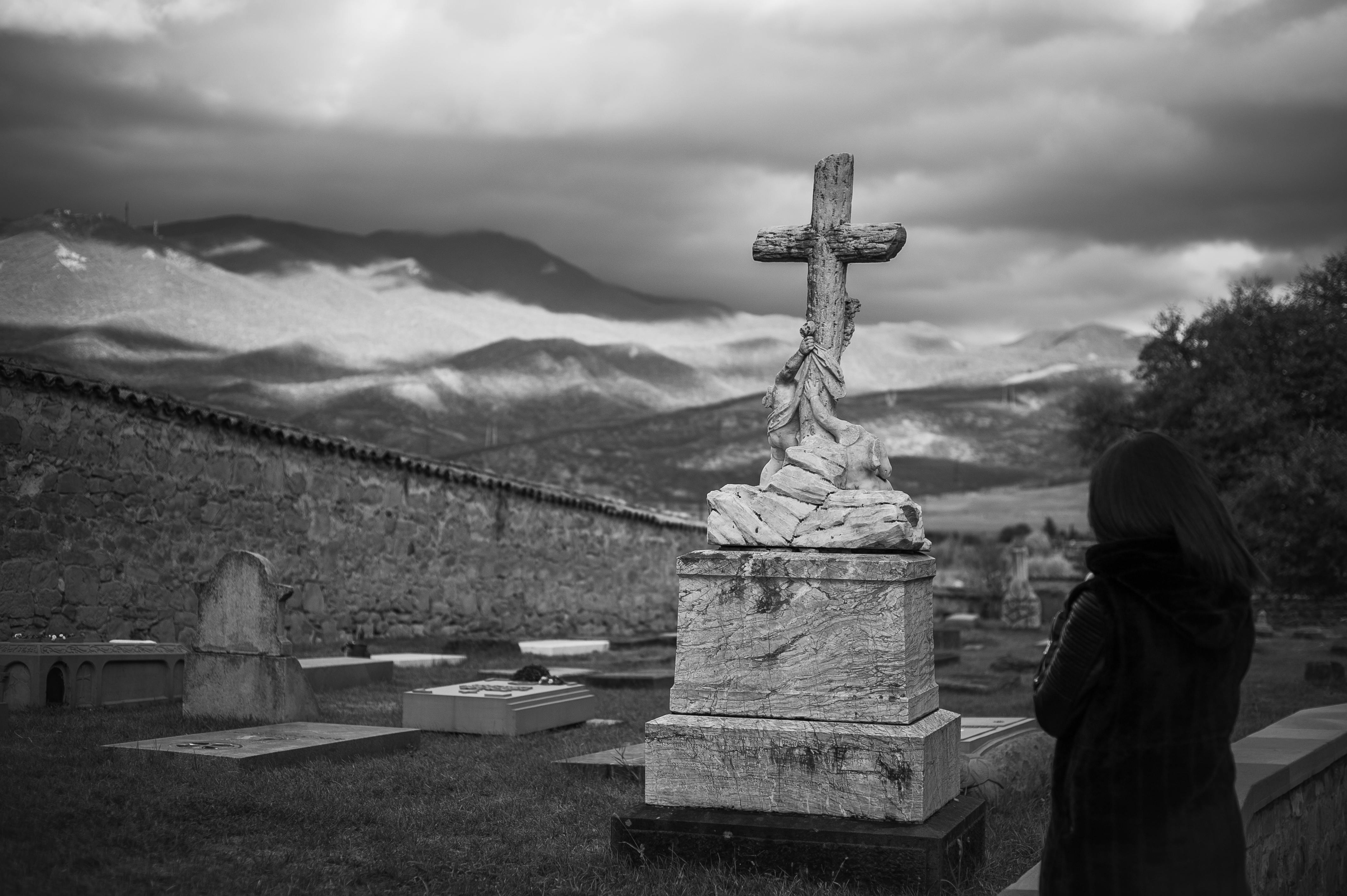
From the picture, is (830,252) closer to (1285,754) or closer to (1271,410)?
(1285,754)

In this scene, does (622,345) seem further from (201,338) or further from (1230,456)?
(1230,456)

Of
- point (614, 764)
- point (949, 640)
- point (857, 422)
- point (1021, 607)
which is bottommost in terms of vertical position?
point (949, 640)

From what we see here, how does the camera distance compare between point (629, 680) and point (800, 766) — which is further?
point (629, 680)

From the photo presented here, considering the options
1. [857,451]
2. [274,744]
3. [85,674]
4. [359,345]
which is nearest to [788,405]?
[857,451]

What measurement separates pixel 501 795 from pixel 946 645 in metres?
15.4

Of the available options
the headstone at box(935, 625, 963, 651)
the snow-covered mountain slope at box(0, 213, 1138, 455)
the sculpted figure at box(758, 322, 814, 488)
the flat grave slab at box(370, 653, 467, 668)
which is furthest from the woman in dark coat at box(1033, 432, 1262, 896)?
the headstone at box(935, 625, 963, 651)

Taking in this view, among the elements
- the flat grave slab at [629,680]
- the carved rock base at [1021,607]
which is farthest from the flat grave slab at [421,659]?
the carved rock base at [1021,607]

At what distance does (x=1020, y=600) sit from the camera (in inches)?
1040

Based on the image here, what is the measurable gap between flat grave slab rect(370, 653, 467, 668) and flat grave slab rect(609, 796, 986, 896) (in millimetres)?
8629

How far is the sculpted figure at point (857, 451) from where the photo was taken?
5.41 meters

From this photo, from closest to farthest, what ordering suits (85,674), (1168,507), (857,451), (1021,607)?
(1168,507)
(857,451)
(85,674)
(1021,607)

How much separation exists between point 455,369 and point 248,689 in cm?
10305

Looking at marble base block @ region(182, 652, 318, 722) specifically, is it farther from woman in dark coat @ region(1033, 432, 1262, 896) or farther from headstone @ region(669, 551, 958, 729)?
woman in dark coat @ region(1033, 432, 1262, 896)

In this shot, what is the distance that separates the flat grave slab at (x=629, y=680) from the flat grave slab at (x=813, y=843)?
775cm
